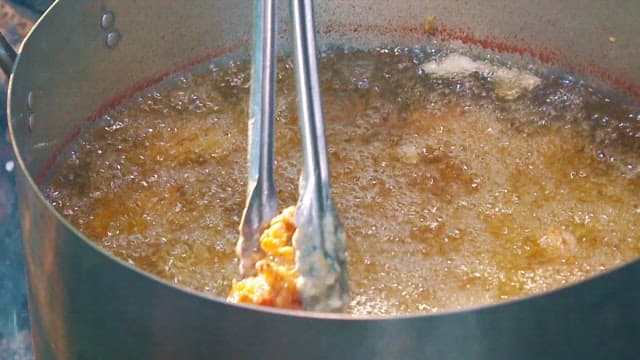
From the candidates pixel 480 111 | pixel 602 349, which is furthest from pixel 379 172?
pixel 602 349

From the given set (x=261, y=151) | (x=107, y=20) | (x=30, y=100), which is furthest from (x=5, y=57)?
(x=261, y=151)

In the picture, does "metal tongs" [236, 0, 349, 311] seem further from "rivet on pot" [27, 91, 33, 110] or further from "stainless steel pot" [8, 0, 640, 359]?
"rivet on pot" [27, 91, 33, 110]

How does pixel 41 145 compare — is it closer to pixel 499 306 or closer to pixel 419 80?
pixel 419 80

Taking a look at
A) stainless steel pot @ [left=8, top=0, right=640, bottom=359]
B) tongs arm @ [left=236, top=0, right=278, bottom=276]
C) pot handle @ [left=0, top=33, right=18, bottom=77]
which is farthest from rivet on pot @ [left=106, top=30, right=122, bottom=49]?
tongs arm @ [left=236, top=0, right=278, bottom=276]

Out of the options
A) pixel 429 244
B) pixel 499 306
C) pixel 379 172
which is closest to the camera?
pixel 499 306

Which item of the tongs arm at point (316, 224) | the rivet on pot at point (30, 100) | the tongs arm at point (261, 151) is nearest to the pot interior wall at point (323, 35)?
the rivet on pot at point (30, 100)

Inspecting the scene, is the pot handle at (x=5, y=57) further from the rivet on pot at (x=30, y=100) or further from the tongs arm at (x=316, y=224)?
the tongs arm at (x=316, y=224)

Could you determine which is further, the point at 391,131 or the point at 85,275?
the point at 391,131
